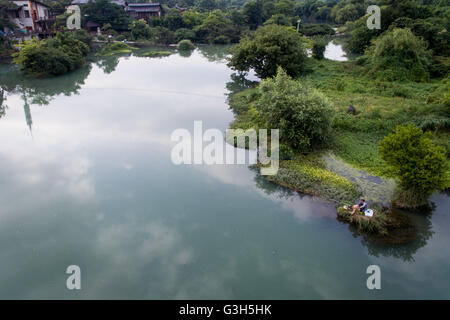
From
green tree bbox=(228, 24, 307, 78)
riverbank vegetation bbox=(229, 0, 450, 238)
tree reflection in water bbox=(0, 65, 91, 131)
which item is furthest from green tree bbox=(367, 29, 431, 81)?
tree reflection in water bbox=(0, 65, 91, 131)

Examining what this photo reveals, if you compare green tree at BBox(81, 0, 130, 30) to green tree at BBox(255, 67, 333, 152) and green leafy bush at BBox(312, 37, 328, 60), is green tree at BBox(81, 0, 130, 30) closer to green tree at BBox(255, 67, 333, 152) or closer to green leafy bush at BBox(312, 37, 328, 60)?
green leafy bush at BBox(312, 37, 328, 60)

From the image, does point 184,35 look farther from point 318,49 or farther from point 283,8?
point 283,8

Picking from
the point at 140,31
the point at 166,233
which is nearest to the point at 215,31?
the point at 140,31

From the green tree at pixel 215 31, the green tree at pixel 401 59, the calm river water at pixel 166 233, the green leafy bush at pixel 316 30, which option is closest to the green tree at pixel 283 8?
the green leafy bush at pixel 316 30

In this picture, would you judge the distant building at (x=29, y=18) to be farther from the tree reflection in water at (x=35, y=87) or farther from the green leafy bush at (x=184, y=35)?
the green leafy bush at (x=184, y=35)
